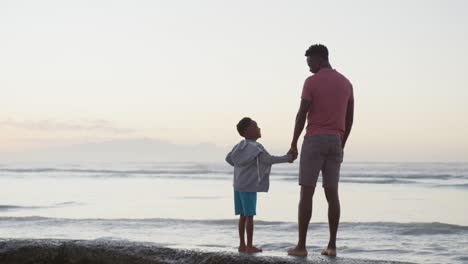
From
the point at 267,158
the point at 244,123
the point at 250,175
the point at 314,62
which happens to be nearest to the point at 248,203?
the point at 250,175

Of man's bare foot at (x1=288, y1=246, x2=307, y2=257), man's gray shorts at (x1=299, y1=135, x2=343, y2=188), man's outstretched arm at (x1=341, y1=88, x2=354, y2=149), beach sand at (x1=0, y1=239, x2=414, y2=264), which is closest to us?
beach sand at (x1=0, y1=239, x2=414, y2=264)

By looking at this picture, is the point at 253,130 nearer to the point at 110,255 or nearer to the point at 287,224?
the point at 110,255

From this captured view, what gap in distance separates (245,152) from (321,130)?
88 cm

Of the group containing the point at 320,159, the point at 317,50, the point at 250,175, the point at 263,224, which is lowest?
the point at 263,224

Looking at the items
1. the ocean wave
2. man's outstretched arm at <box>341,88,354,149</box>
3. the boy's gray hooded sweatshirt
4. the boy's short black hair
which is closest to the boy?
the boy's gray hooded sweatshirt

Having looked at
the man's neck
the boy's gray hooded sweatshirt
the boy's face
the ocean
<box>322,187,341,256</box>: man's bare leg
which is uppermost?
the man's neck

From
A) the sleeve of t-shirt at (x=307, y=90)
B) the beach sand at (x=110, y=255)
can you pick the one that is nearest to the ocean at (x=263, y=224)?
the beach sand at (x=110, y=255)

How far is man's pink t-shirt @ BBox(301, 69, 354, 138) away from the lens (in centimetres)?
573

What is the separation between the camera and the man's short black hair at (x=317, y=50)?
580 cm

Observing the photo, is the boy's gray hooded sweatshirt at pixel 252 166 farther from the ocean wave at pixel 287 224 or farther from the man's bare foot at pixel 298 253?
the ocean wave at pixel 287 224

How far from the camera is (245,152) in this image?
6.24 meters

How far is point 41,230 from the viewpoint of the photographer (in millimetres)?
11812

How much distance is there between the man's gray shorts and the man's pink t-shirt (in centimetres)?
7

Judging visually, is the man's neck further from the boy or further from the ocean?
the ocean
